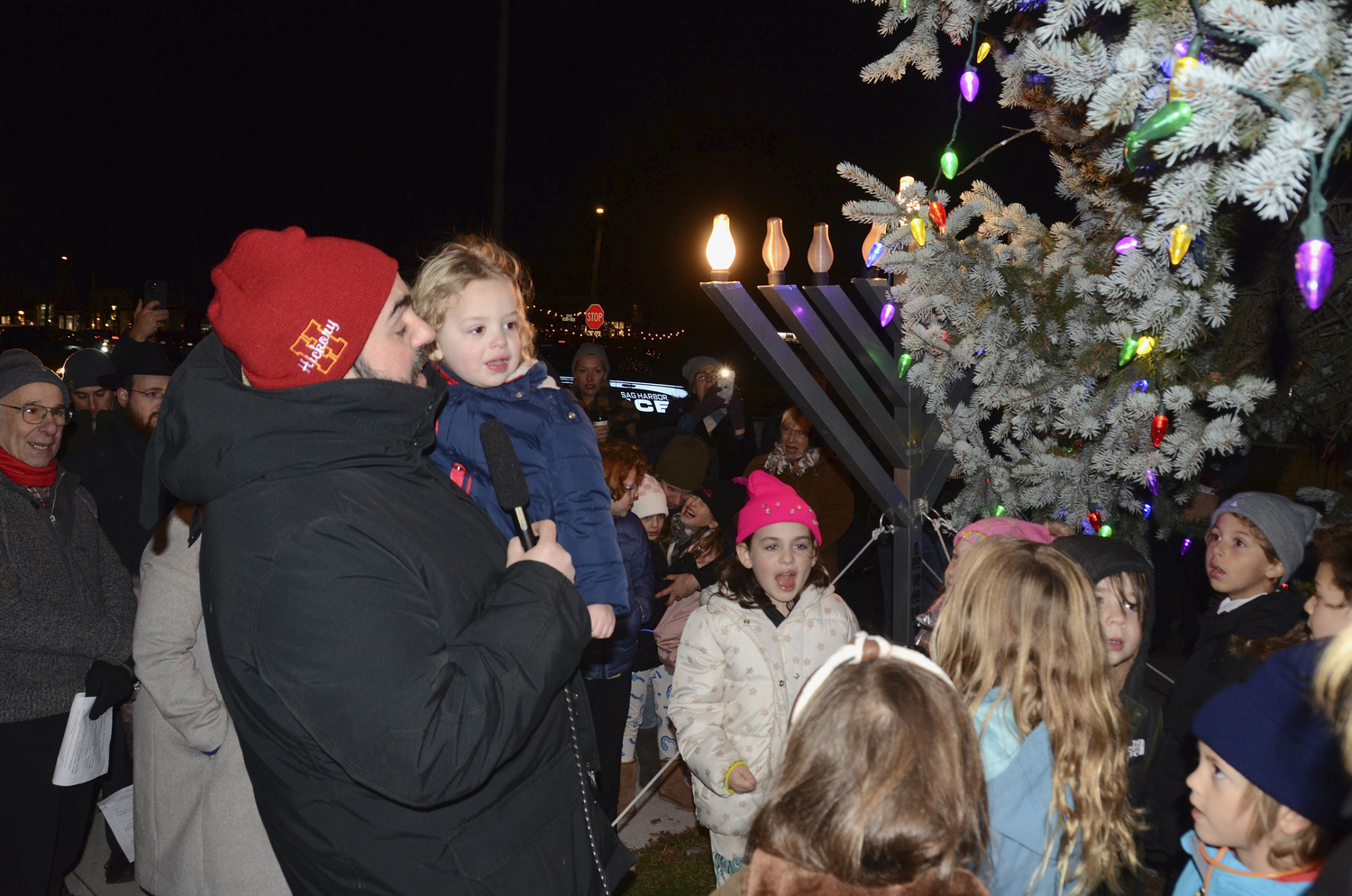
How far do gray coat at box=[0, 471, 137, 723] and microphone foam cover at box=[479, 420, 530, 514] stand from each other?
2371 mm

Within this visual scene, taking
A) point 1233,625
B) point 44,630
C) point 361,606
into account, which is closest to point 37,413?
point 44,630

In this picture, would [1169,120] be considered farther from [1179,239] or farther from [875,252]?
[875,252]

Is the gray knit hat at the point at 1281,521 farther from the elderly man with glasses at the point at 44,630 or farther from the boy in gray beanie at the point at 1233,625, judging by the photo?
the elderly man with glasses at the point at 44,630

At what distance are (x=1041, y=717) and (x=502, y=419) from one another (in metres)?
1.64

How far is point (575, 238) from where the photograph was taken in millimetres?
35656

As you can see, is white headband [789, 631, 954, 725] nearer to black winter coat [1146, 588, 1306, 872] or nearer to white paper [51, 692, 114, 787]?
black winter coat [1146, 588, 1306, 872]

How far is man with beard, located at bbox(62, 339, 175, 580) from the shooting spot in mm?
4422

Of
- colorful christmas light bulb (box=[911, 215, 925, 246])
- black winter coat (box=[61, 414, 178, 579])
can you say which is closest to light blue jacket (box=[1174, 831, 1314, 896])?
colorful christmas light bulb (box=[911, 215, 925, 246])

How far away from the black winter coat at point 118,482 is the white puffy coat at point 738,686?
294 centimetres

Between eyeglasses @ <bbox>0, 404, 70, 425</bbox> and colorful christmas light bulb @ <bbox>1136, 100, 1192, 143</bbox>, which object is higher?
colorful christmas light bulb @ <bbox>1136, 100, 1192, 143</bbox>

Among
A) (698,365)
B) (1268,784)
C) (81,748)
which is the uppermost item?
(698,365)

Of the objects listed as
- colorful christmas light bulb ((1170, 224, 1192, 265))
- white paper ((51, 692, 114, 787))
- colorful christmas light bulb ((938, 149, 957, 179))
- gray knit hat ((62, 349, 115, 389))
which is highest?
colorful christmas light bulb ((938, 149, 957, 179))

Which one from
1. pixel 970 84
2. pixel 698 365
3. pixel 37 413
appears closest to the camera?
pixel 970 84

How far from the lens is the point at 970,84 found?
3086 mm
